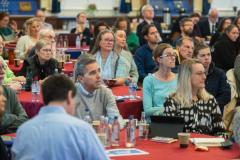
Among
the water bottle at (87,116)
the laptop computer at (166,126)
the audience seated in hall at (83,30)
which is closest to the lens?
the laptop computer at (166,126)

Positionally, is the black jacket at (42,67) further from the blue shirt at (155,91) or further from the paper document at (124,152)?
the paper document at (124,152)

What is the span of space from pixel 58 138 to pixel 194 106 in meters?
2.54

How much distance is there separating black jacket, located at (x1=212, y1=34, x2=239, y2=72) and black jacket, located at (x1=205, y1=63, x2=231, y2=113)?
320cm

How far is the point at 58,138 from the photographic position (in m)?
3.60

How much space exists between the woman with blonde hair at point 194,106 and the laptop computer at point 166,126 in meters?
0.59

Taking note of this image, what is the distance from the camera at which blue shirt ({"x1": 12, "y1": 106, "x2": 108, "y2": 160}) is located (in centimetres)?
359

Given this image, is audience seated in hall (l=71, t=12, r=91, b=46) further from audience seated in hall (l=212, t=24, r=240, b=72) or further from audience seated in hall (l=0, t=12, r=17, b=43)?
audience seated in hall (l=212, t=24, r=240, b=72)

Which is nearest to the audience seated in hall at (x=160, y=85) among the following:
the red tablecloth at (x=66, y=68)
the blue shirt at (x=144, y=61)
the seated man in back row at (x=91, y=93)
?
the seated man in back row at (x=91, y=93)

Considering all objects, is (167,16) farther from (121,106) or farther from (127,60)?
(121,106)

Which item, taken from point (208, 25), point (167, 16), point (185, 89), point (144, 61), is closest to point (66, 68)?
point (144, 61)

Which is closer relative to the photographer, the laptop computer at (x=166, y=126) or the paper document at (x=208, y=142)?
the paper document at (x=208, y=142)

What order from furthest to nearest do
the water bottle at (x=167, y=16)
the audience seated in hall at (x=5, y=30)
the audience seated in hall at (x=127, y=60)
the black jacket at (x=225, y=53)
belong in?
the water bottle at (x=167, y=16) < the audience seated in hall at (x=5, y=30) < the black jacket at (x=225, y=53) < the audience seated in hall at (x=127, y=60)

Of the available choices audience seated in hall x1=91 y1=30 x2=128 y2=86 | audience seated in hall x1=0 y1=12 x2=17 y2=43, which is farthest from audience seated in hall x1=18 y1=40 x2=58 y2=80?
audience seated in hall x1=0 y1=12 x2=17 y2=43

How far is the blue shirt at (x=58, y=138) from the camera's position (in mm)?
3592
